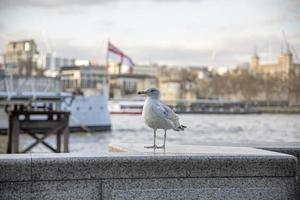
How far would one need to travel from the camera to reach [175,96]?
194375mm

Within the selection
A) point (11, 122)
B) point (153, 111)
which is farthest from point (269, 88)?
point (153, 111)

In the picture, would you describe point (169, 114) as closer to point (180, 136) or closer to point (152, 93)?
point (152, 93)

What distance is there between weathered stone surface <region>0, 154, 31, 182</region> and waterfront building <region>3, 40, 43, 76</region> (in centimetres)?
10591

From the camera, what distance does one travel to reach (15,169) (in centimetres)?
655

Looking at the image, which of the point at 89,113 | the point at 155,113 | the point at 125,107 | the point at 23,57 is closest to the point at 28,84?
the point at 89,113

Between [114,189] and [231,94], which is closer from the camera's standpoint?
[114,189]

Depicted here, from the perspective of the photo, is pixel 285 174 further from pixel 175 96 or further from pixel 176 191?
pixel 175 96

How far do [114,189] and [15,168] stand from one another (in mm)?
1068

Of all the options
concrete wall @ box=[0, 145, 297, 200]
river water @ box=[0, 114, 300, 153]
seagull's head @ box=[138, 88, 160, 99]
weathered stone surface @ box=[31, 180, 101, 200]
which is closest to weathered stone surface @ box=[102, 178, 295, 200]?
concrete wall @ box=[0, 145, 297, 200]

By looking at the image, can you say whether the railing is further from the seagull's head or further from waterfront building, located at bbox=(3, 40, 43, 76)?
waterfront building, located at bbox=(3, 40, 43, 76)

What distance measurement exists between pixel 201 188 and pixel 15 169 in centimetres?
202

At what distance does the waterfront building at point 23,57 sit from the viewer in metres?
120

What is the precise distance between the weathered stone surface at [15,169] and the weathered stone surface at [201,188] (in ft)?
2.71

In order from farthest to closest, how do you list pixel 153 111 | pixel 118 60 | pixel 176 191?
1. pixel 118 60
2. pixel 153 111
3. pixel 176 191
